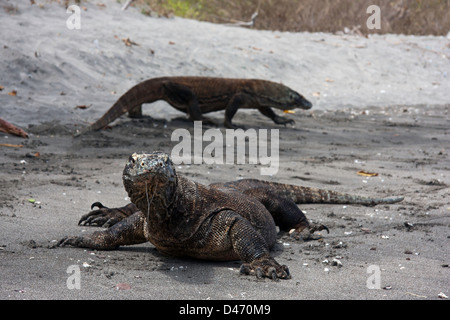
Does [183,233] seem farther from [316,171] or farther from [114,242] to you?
[316,171]

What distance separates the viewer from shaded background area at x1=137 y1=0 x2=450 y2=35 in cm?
1719

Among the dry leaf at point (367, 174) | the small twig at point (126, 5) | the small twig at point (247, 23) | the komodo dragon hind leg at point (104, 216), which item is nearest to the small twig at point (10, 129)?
the komodo dragon hind leg at point (104, 216)

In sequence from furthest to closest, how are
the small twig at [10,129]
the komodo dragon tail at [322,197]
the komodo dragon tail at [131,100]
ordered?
the komodo dragon tail at [131,100], the small twig at [10,129], the komodo dragon tail at [322,197]

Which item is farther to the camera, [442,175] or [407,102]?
[407,102]

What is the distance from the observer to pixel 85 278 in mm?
3441

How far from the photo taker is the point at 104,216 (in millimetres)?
4844

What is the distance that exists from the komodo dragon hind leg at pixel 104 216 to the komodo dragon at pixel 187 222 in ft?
1.89

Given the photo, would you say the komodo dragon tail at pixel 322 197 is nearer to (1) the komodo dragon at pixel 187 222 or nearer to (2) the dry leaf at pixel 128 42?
(1) the komodo dragon at pixel 187 222

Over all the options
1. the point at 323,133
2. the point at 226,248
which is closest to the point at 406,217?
the point at 226,248

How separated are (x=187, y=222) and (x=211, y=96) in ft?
22.2

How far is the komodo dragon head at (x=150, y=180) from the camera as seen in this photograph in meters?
3.43

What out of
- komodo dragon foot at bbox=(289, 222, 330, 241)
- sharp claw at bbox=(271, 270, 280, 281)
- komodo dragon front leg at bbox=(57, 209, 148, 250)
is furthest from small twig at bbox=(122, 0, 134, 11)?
sharp claw at bbox=(271, 270, 280, 281)

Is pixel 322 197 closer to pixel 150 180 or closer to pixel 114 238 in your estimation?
pixel 114 238

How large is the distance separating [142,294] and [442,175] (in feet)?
15.3
